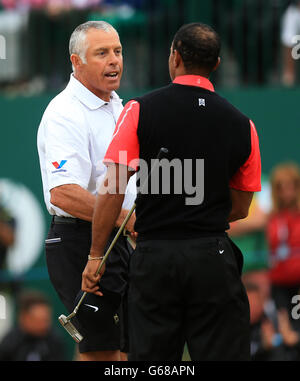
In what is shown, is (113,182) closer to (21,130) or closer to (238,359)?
(238,359)

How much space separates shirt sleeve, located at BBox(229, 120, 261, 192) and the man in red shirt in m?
0.06

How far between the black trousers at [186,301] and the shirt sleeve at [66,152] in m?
0.64

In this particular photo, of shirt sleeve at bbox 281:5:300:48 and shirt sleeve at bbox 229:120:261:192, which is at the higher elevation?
shirt sleeve at bbox 281:5:300:48

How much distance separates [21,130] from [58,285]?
4.82 m

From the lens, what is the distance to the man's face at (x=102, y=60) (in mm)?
4750

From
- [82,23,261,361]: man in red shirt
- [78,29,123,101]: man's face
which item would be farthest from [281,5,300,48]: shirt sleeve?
[82,23,261,361]: man in red shirt

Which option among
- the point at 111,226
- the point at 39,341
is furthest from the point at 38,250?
the point at 111,226

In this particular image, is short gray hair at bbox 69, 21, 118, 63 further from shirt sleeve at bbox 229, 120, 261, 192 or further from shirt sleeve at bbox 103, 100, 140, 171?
shirt sleeve at bbox 229, 120, 261, 192

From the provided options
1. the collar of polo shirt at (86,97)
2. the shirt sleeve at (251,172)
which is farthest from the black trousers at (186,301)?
the collar of polo shirt at (86,97)

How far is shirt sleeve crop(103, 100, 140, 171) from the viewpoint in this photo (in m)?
4.07

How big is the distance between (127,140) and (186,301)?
2.69 feet

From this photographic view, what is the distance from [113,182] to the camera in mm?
4156

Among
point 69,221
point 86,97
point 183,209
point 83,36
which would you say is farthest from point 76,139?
point 183,209

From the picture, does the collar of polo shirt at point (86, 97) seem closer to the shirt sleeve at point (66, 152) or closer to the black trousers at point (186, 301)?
the shirt sleeve at point (66, 152)
